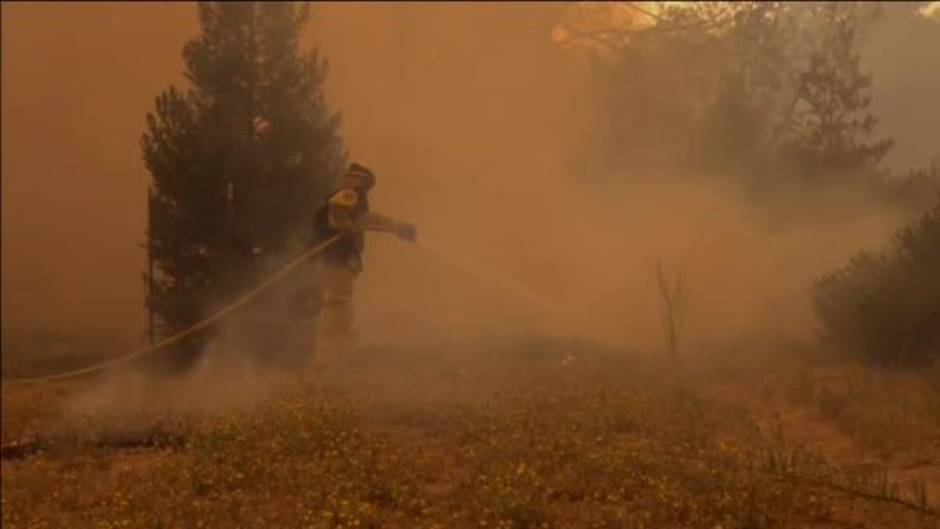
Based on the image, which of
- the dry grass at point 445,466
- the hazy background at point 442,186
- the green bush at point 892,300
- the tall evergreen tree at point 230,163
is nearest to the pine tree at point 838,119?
the hazy background at point 442,186

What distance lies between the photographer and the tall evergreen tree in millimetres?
14867

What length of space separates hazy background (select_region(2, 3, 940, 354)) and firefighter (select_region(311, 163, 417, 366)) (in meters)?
4.95

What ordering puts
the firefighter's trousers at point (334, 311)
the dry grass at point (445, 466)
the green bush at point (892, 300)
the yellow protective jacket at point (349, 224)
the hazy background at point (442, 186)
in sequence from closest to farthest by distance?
1. the dry grass at point (445, 466)
2. the green bush at point (892, 300)
3. the yellow protective jacket at point (349, 224)
4. the firefighter's trousers at point (334, 311)
5. the hazy background at point (442, 186)

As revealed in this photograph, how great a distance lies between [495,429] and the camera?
881cm

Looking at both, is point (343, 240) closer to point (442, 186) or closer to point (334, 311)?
point (334, 311)

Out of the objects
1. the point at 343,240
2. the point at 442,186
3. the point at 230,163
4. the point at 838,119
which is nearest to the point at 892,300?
the point at 343,240

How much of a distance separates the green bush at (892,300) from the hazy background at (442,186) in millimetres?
1150

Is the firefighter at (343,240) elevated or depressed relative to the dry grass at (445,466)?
elevated

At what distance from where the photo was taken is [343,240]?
12.4m

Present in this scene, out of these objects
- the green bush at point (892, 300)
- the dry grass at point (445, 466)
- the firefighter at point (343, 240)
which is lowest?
the dry grass at point (445, 466)

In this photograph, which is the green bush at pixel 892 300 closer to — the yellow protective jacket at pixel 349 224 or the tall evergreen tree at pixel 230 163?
the yellow protective jacket at pixel 349 224

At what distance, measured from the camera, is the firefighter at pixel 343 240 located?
12.2 meters

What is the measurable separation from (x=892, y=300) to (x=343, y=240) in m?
6.00

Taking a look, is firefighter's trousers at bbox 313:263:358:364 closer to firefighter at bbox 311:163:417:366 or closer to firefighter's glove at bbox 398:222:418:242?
firefighter at bbox 311:163:417:366
